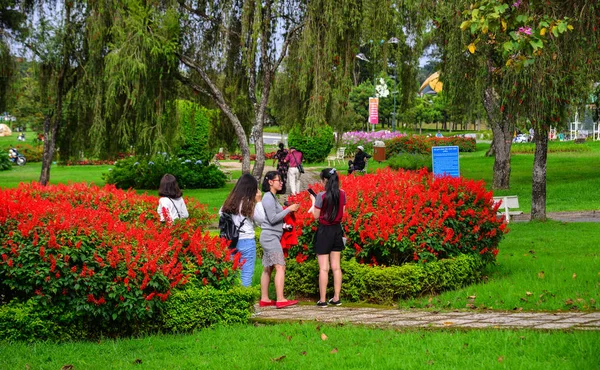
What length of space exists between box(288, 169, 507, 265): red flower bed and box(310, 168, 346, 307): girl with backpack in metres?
0.63

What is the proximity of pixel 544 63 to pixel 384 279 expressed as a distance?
6.65 m

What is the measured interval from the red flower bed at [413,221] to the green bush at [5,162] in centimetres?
3965

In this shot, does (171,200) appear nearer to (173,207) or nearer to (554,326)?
(173,207)

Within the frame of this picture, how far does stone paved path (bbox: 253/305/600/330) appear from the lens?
807 centimetres

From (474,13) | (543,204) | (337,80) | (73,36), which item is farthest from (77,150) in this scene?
(474,13)

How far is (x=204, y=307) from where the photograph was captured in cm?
846

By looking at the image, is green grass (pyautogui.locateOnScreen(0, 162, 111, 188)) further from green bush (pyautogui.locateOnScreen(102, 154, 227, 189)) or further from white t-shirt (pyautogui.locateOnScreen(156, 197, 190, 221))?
white t-shirt (pyautogui.locateOnScreen(156, 197, 190, 221))

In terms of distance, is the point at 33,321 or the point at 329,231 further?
the point at 329,231

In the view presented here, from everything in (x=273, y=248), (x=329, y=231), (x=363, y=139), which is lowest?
(x=273, y=248)

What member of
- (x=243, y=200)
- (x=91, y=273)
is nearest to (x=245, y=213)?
(x=243, y=200)

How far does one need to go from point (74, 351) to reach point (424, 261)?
186 inches

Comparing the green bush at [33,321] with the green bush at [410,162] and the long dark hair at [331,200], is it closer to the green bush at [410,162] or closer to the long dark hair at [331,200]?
the long dark hair at [331,200]

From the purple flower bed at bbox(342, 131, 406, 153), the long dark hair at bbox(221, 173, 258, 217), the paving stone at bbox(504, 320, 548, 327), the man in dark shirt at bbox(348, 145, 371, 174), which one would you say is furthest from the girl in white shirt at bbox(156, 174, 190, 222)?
the purple flower bed at bbox(342, 131, 406, 153)

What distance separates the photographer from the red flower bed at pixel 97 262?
7891 mm
